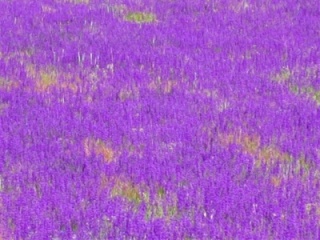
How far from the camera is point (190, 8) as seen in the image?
12.0m

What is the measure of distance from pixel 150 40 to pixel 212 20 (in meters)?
1.67

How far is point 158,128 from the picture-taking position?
6.21m

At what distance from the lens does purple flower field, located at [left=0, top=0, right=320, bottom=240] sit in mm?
4559

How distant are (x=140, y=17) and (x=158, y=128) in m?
5.18

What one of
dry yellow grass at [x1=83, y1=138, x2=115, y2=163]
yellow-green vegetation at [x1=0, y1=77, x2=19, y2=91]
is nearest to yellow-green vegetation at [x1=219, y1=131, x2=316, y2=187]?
dry yellow grass at [x1=83, y1=138, x2=115, y2=163]

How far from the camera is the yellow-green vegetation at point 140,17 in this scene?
11058mm

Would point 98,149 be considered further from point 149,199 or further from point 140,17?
point 140,17

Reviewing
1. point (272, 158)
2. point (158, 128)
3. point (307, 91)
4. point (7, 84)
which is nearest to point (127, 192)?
point (272, 158)

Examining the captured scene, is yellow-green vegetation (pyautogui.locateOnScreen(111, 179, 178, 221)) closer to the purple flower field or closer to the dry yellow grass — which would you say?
the purple flower field

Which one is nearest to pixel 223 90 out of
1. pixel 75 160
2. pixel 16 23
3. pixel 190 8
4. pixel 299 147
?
pixel 299 147

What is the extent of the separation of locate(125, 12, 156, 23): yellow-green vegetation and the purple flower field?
0.21 meters

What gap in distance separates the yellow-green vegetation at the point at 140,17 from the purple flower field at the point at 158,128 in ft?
0.70

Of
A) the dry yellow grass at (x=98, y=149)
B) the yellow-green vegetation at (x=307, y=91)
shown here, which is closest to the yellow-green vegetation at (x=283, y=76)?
the yellow-green vegetation at (x=307, y=91)

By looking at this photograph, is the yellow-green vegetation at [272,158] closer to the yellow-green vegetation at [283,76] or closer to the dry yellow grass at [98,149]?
the dry yellow grass at [98,149]
